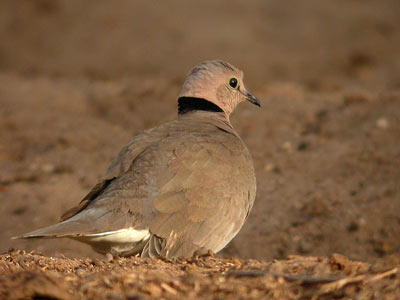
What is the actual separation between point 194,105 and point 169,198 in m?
1.60

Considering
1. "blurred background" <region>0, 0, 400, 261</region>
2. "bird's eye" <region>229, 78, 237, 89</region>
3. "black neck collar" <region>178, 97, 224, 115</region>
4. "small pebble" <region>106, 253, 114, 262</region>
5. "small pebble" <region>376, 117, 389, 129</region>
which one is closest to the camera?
"small pebble" <region>106, 253, 114, 262</region>

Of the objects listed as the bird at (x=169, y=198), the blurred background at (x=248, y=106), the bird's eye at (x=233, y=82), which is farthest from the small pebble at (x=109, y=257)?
the blurred background at (x=248, y=106)

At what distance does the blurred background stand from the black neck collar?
1.73 meters

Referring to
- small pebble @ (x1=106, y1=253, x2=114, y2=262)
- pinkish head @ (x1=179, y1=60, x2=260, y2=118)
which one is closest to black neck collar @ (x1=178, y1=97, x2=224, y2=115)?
pinkish head @ (x1=179, y1=60, x2=260, y2=118)

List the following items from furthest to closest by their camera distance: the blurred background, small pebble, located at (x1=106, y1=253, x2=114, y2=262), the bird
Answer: the blurred background, the bird, small pebble, located at (x1=106, y1=253, x2=114, y2=262)

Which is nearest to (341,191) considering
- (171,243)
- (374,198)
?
(374,198)

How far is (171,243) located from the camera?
5.38m

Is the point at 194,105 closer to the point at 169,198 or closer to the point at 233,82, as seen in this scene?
the point at 233,82

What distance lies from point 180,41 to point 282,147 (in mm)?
8394

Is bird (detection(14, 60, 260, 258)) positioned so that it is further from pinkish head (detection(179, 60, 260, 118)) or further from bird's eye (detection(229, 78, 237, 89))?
bird's eye (detection(229, 78, 237, 89))

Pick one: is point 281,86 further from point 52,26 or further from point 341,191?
point 52,26

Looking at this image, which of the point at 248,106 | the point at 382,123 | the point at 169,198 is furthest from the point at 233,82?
the point at 248,106

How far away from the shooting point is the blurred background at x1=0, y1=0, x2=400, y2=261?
8.27 meters

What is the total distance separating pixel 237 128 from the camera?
33.7 ft
